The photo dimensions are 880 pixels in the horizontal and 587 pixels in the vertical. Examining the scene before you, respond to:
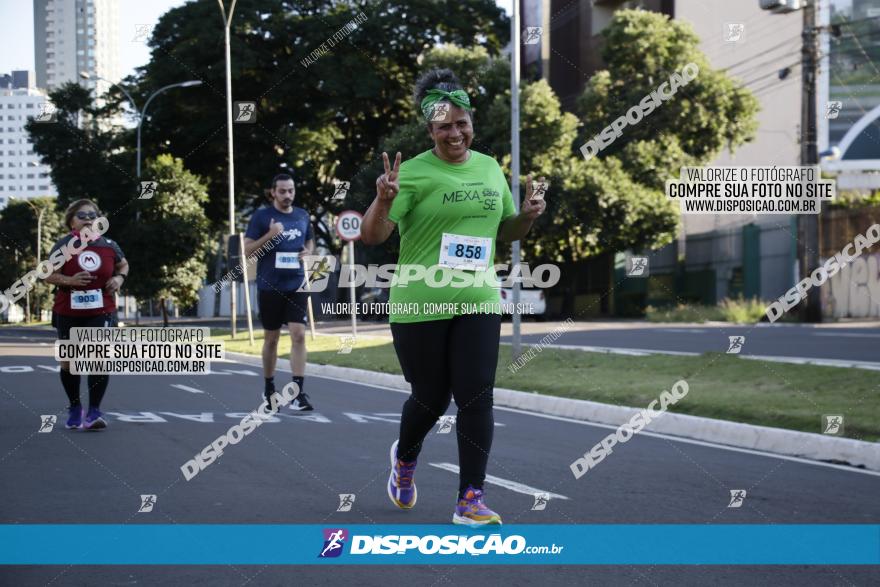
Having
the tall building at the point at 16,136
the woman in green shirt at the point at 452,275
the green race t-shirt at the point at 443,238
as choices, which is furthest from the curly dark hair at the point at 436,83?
the tall building at the point at 16,136

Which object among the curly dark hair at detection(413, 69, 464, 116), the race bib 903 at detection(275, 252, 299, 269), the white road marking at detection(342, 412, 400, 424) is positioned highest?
the curly dark hair at detection(413, 69, 464, 116)

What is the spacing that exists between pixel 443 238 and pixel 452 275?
0.18 meters

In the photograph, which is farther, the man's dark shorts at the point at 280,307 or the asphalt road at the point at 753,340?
the asphalt road at the point at 753,340

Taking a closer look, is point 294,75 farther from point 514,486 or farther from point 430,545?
point 430,545

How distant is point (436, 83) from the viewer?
551 centimetres

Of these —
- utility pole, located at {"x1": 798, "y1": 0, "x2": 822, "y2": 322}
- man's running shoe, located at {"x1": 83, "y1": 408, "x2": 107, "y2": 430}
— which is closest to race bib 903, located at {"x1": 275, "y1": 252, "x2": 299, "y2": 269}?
man's running shoe, located at {"x1": 83, "y1": 408, "x2": 107, "y2": 430}

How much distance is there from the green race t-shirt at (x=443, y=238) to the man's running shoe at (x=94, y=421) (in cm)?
452

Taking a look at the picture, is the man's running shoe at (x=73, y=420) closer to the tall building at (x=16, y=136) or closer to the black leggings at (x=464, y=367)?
the black leggings at (x=464, y=367)

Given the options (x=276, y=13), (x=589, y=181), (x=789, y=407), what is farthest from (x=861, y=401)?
(x=276, y=13)

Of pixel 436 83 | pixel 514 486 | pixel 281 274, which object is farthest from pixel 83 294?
pixel 436 83

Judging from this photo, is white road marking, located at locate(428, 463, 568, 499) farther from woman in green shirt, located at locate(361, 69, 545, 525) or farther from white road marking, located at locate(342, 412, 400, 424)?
white road marking, located at locate(342, 412, 400, 424)

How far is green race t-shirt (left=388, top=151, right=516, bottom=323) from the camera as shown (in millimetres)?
5273

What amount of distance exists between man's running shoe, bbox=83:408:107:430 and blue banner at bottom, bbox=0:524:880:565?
3.89 m

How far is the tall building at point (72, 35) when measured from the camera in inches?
744
